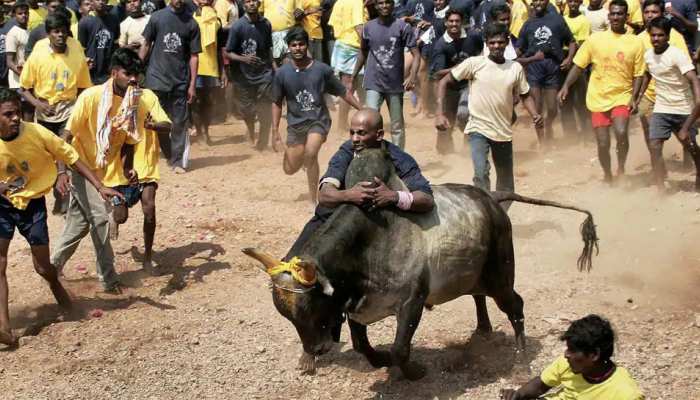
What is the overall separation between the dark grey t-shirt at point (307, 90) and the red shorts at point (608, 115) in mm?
3258

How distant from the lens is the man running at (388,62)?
A: 13625 millimetres

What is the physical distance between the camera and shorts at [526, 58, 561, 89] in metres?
14.7

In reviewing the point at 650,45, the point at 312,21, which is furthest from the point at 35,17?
the point at 650,45

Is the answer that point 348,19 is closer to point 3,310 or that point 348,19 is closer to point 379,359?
point 3,310

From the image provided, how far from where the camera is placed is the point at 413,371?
721cm

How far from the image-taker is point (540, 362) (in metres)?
7.82

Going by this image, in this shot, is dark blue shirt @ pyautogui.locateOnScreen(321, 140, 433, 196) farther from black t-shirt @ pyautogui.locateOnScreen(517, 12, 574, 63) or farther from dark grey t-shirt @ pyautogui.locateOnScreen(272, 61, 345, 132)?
black t-shirt @ pyautogui.locateOnScreen(517, 12, 574, 63)

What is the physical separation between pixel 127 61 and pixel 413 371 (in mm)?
3968

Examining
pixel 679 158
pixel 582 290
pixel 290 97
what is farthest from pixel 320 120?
pixel 679 158

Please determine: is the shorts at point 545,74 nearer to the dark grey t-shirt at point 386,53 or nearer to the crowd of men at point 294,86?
the crowd of men at point 294,86

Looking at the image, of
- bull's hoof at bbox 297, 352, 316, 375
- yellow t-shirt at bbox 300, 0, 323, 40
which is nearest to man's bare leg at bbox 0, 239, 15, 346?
bull's hoof at bbox 297, 352, 316, 375

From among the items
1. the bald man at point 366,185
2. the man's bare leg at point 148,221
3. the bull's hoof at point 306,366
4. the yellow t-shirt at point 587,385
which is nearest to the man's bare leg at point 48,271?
the man's bare leg at point 148,221

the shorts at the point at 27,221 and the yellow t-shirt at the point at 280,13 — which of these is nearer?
the shorts at the point at 27,221

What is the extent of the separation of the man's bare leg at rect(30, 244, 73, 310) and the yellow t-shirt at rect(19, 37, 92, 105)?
3.50 metres
